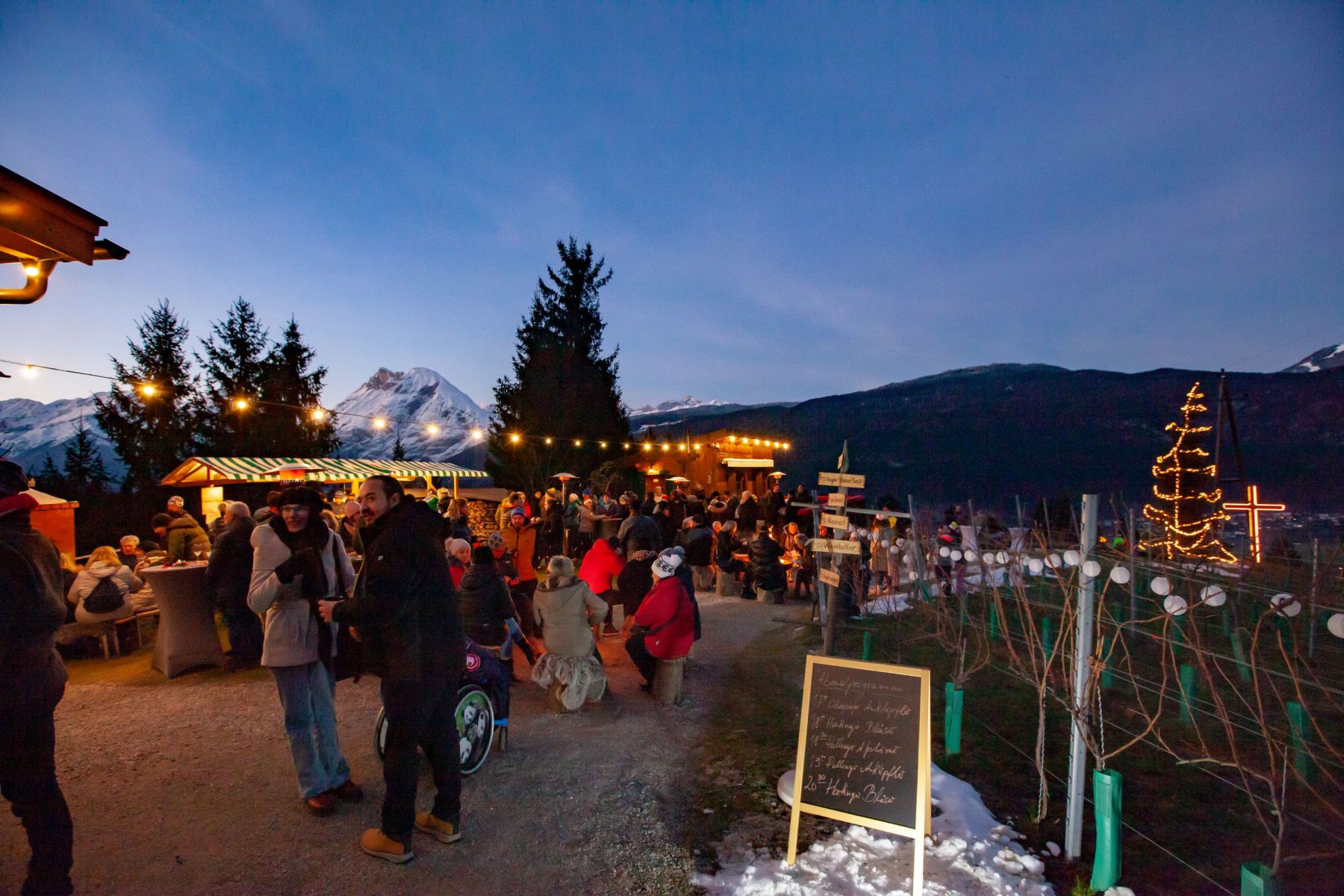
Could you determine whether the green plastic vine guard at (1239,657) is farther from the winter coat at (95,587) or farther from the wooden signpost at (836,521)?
the winter coat at (95,587)

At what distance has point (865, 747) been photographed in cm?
315

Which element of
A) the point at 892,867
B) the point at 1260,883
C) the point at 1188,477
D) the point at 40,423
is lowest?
the point at 892,867

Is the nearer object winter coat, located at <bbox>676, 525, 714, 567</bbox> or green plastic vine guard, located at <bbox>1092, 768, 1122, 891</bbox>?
green plastic vine guard, located at <bbox>1092, 768, 1122, 891</bbox>

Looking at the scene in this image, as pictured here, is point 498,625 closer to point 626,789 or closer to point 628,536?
point 626,789

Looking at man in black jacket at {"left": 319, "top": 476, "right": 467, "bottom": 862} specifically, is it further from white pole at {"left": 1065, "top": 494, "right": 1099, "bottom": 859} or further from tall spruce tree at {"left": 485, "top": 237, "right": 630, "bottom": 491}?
tall spruce tree at {"left": 485, "top": 237, "right": 630, "bottom": 491}

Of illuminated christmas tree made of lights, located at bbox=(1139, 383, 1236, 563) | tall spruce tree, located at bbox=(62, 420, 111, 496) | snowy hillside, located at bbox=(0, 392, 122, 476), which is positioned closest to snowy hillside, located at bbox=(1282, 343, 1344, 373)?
illuminated christmas tree made of lights, located at bbox=(1139, 383, 1236, 563)

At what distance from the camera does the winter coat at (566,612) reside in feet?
15.9

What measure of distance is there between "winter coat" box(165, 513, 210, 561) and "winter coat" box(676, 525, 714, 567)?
22.1 feet

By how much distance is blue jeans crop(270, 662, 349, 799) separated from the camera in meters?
3.30

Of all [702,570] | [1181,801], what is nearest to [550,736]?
[1181,801]

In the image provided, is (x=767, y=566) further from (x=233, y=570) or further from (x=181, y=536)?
(x=181, y=536)

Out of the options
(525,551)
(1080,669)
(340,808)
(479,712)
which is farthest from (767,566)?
(340,808)

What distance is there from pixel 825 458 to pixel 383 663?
7539 cm

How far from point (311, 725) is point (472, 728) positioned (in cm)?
90
